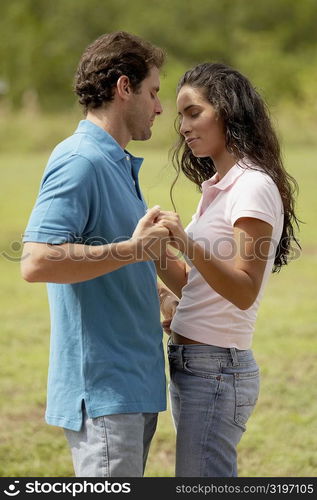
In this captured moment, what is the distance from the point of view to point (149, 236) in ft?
7.27

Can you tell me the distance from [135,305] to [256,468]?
221cm

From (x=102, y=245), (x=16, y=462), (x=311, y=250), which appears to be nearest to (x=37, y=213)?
(x=102, y=245)

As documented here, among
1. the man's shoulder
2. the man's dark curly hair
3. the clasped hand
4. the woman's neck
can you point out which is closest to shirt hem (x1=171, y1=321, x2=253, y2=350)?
the clasped hand

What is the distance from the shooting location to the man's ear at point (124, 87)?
241 centimetres

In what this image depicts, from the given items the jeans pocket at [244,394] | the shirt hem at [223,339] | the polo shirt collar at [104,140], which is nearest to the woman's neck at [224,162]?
the polo shirt collar at [104,140]

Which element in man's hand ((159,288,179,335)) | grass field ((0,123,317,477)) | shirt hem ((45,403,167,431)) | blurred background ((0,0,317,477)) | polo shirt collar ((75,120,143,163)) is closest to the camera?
shirt hem ((45,403,167,431))

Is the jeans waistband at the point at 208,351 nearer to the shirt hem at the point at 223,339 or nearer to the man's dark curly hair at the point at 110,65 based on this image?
the shirt hem at the point at 223,339

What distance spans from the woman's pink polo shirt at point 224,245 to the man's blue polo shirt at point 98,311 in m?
0.17

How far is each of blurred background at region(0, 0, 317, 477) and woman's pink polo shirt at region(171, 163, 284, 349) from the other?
407mm

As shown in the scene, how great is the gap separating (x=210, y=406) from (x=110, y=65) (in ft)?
3.13

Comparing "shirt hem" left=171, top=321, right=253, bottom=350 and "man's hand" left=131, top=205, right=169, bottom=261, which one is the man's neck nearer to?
"man's hand" left=131, top=205, right=169, bottom=261

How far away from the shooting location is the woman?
2410 millimetres
